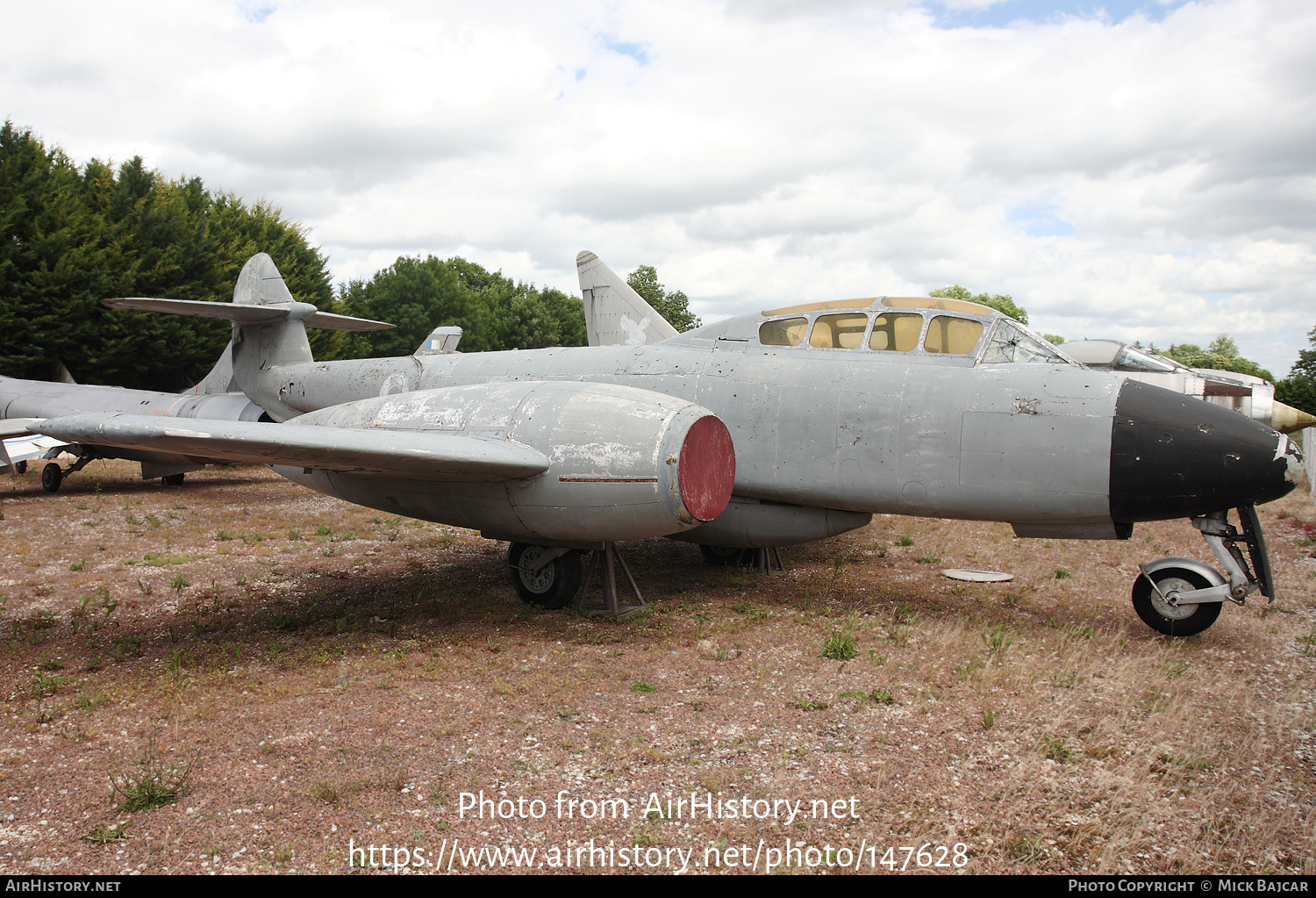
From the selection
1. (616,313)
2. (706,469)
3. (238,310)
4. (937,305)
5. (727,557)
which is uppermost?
(616,313)

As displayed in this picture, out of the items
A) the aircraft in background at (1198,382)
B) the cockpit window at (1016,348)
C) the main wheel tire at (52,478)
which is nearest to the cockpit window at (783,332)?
the cockpit window at (1016,348)

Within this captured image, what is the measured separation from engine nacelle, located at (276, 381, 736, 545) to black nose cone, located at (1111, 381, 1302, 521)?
2.86 m

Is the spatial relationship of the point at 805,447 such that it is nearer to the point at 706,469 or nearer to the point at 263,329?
the point at 706,469

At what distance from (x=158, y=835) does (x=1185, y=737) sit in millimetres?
5122

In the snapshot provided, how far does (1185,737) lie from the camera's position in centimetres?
420

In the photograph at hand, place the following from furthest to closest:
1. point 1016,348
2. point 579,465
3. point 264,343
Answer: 1. point 264,343
2. point 1016,348
3. point 579,465

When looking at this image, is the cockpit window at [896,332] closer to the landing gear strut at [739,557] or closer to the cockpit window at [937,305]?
the cockpit window at [937,305]

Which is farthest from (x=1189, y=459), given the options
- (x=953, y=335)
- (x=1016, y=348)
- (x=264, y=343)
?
(x=264, y=343)

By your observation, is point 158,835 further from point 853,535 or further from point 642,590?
point 853,535

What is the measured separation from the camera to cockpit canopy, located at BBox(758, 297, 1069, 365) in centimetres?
616

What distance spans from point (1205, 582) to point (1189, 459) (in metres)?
Result: 1.19

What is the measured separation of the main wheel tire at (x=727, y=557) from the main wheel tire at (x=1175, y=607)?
3728mm

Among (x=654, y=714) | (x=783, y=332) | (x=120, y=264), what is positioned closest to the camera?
(x=654, y=714)

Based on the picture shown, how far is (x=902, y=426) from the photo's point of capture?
6.05m
